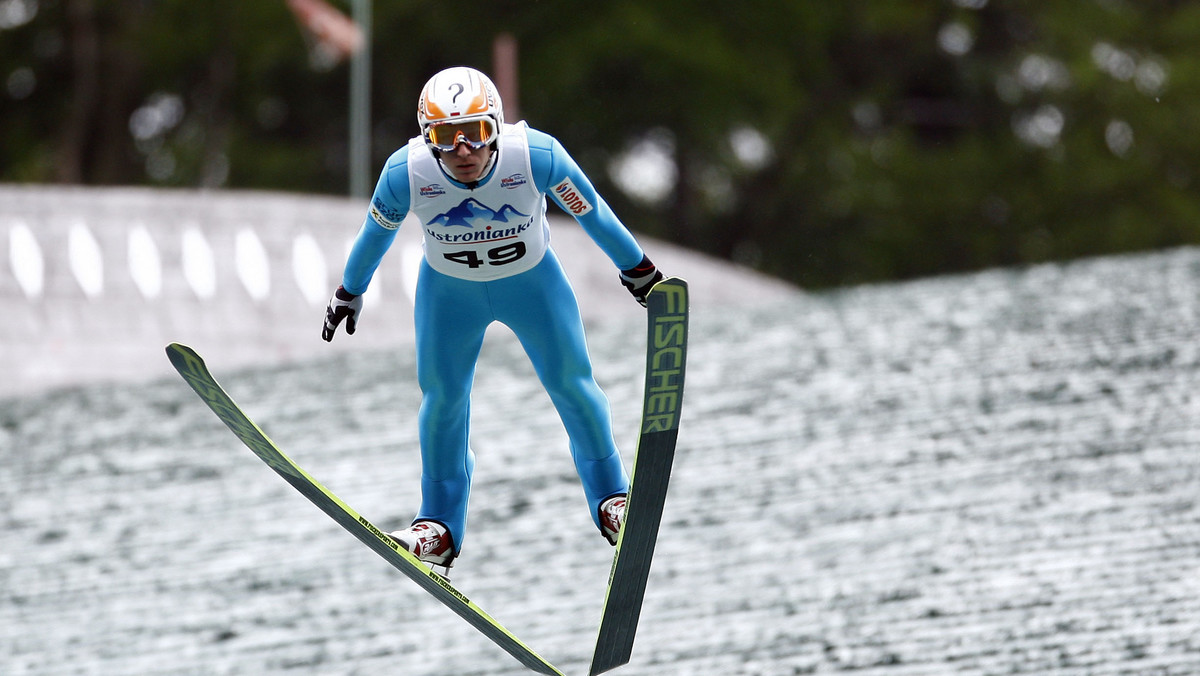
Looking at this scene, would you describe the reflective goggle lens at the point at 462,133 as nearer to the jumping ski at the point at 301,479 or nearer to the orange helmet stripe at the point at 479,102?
the orange helmet stripe at the point at 479,102

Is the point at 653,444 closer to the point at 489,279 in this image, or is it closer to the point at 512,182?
the point at 489,279

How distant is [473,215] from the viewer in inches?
99.1

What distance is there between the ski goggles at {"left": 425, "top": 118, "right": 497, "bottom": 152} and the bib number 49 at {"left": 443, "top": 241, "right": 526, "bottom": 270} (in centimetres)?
25

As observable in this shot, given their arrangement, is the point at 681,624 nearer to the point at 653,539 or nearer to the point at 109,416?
the point at 653,539

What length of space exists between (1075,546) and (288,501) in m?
5.01

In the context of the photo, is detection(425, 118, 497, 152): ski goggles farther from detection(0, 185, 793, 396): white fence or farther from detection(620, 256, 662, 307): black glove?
detection(0, 185, 793, 396): white fence

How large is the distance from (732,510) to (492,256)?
19.5 ft

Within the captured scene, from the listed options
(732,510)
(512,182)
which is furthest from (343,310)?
(732,510)

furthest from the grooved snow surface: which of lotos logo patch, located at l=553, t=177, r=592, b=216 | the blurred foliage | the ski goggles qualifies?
the blurred foliage

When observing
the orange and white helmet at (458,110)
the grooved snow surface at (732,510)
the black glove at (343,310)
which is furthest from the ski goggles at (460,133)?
the grooved snow surface at (732,510)

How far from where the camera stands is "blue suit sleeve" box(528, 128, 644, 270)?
2520mm

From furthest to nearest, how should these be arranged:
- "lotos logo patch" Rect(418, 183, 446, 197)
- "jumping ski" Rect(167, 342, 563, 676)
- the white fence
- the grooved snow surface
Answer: the white fence → the grooved snow surface → "jumping ski" Rect(167, 342, 563, 676) → "lotos logo patch" Rect(418, 183, 446, 197)

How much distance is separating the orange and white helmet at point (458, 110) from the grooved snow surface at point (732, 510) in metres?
4.08

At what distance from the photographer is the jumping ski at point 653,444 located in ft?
8.48
